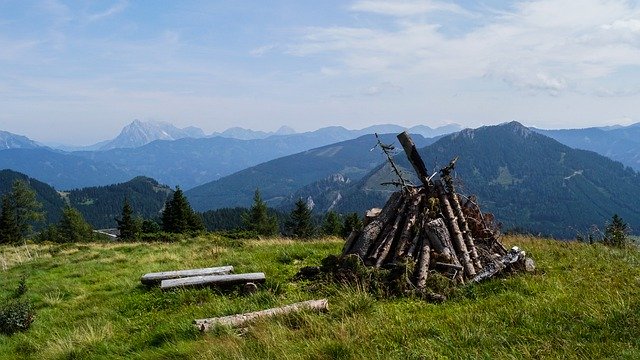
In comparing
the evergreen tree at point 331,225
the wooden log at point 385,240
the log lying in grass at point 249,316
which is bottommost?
the evergreen tree at point 331,225

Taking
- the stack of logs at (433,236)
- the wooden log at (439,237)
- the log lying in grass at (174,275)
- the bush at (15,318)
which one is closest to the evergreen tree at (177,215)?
the log lying in grass at (174,275)

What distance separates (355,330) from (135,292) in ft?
29.1

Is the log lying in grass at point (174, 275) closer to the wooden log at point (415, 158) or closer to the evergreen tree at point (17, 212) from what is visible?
the wooden log at point (415, 158)

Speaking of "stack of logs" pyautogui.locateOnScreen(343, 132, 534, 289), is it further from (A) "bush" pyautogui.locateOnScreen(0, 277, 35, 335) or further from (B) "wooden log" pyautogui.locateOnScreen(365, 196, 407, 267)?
(A) "bush" pyautogui.locateOnScreen(0, 277, 35, 335)

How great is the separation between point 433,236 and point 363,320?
15.6 ft

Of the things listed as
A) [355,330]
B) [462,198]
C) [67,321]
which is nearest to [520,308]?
[355,330]

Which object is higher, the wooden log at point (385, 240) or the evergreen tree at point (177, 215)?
the wooden log at point (385, 240)

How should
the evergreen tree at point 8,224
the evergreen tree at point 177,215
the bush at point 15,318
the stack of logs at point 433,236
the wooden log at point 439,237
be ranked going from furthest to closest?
the evergreen tree at point 177,215
the evergreen tree at point 8,224
the wooden log at point 439,237
the stack of logs at point 433,236
the bush at point 15,318

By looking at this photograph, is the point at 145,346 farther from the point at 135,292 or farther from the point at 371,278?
the point at 135,292

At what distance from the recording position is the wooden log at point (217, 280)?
12336 millimetres

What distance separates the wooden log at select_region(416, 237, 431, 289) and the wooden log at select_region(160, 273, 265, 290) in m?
4.19

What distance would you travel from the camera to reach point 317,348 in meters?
6.42

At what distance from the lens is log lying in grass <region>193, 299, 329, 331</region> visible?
8.24 meters

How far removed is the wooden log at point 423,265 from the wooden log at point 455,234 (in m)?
0.84
